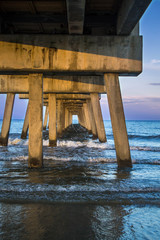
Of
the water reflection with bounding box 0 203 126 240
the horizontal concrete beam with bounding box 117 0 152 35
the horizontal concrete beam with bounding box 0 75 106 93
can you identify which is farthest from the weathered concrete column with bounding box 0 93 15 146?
the water reflection with bounding box 0 203 126 240

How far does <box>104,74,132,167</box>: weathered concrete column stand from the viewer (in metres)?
6.88

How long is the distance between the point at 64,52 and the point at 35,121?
2.13 meters

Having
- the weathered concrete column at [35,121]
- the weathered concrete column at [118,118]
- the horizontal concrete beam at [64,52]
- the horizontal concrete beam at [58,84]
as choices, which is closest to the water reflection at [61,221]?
the weathered concrete column at [35,121]

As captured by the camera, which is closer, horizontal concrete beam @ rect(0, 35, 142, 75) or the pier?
the pier

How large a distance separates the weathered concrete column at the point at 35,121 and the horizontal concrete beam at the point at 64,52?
54 centimetres

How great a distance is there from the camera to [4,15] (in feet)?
20.7

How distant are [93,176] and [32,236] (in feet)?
10.7

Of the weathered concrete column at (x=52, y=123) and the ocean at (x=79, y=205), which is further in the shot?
the weathered concrete column at (x=52, y=123)

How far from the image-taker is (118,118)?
270 inches

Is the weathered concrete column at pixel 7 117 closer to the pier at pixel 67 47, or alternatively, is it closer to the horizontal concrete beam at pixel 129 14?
the pier at pixel 67 47

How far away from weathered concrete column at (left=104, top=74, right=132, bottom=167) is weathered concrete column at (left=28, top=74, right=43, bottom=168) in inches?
81.4

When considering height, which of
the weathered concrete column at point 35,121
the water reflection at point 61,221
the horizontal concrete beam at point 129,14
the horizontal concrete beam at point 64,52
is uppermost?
the horizontal concrete beam at point 129,14

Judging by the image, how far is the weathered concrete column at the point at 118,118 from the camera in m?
6.88

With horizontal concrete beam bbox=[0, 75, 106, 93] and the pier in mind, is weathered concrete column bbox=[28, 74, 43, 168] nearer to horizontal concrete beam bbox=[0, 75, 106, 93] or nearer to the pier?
the pier
